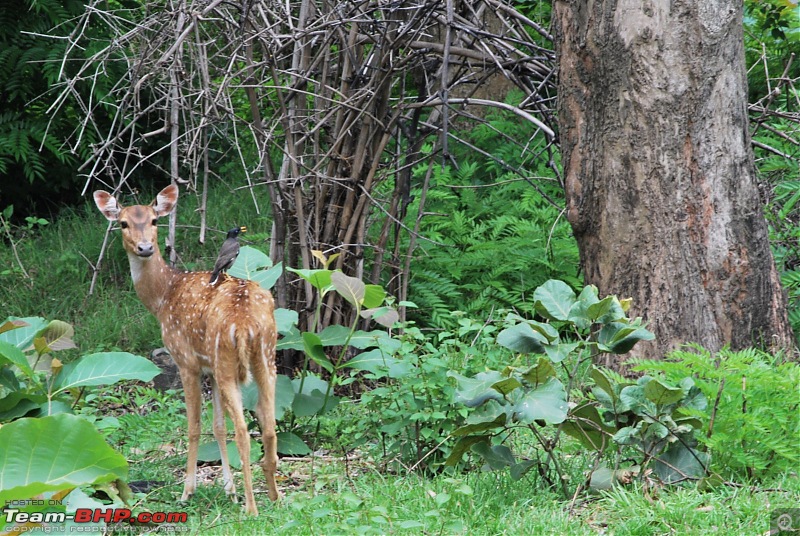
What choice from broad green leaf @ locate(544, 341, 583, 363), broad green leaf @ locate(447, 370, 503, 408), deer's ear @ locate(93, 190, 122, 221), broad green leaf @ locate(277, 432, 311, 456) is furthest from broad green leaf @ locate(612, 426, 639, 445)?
deer's ear @ locate(93, 190, 122, 221)

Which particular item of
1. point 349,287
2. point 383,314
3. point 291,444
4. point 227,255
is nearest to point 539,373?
point 383,314

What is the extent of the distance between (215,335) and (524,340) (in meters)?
1.44

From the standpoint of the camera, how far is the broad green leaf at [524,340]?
3.93m

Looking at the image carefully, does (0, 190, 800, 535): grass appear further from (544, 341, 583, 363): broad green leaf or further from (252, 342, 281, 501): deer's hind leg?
(544, 341, 583, 363): broad green leaf

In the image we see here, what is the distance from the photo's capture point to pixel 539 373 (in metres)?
3.85

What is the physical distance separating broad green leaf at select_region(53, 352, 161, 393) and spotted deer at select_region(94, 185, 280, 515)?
26cm

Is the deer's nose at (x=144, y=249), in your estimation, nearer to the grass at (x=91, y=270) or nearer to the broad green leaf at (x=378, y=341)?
the broad green leaf at (x=378, y=341)

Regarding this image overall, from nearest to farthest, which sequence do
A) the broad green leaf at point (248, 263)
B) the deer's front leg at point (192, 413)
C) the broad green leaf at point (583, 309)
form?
the broad green leaf at point (583, 309), the deer's front leg at point (192, 413), the broad green leaf at point (248, 263)

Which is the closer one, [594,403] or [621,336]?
[621,336]

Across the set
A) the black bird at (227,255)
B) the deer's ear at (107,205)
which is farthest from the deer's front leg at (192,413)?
the deer's ear at (107,205)

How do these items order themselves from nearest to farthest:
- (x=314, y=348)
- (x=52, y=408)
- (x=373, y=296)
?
1. (x=52, y=408)
2. (x=373, y=296)
3. (x=314, y=348)

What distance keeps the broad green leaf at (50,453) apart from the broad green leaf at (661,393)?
2133mm

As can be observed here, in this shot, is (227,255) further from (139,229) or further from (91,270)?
(91,270)

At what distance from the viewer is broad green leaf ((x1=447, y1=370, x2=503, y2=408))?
3799 mm
